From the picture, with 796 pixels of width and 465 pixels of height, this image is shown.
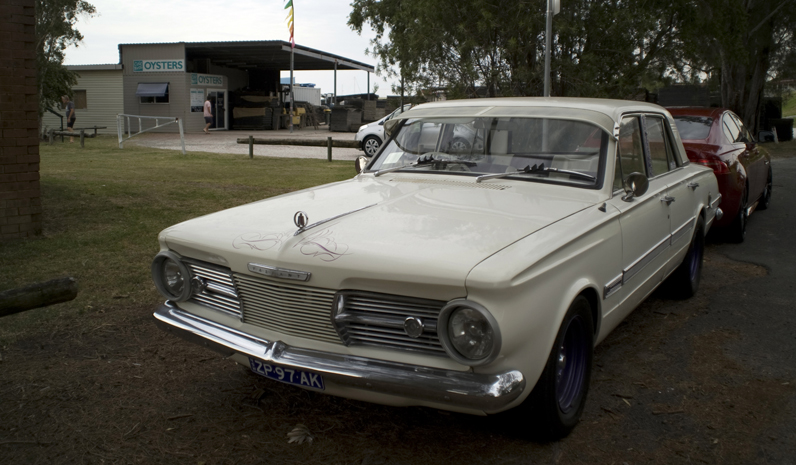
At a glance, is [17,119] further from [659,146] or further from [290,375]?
[659,146]

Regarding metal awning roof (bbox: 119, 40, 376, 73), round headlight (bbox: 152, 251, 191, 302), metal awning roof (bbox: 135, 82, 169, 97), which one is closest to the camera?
round headlight (bbox: 152, 251, 191, 302)

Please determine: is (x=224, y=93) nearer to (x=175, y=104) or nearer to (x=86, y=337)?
(x=175, y=104)

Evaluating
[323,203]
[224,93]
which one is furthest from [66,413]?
[224,93]

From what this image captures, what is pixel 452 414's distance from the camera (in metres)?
3.42

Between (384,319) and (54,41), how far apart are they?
3137 cm

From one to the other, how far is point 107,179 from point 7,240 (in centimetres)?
557

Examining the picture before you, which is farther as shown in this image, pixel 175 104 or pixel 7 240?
pixel 175 104

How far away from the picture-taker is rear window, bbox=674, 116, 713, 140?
7.46 metres

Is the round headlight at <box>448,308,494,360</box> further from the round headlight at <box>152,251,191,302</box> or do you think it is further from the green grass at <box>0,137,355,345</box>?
the green grass at <box>0,137,355,345</box>

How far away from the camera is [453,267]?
2553 mm

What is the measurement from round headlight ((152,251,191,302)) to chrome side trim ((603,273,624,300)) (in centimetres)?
205

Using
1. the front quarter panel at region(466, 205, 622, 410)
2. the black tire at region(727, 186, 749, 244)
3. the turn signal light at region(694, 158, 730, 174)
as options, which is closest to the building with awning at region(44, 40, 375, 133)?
the black tire at region(727, 186, 749, 244)

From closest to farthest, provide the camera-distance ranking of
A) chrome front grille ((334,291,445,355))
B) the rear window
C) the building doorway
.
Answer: chrome front grille ((334,291,445,355))
the rear window
the building doorway

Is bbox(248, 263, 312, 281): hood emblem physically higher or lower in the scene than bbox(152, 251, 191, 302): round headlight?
higher
